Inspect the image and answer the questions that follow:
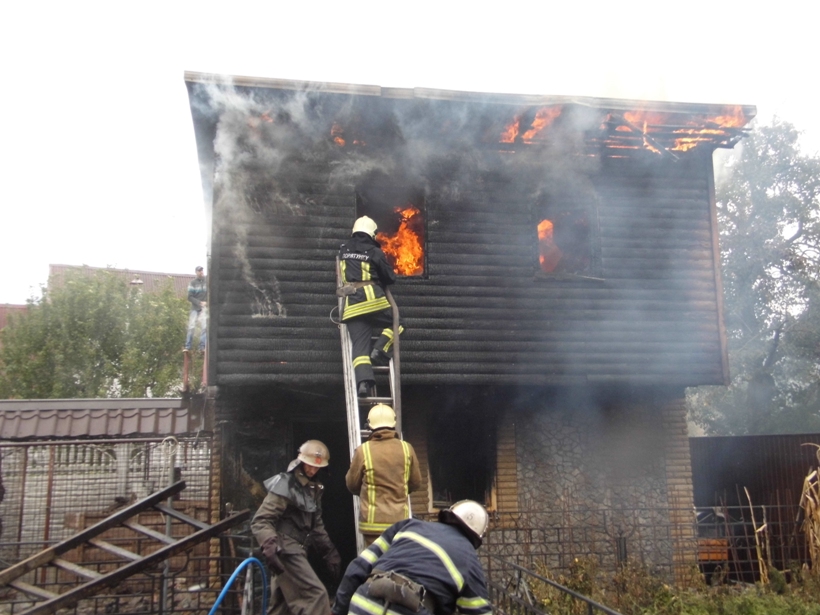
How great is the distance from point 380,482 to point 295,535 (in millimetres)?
1105

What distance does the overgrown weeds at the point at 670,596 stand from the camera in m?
6.68

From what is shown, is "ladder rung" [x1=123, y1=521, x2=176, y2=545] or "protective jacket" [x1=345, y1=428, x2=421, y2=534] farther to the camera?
"ladder rung" [x1=123, y1=521, x2=176, y2=545]

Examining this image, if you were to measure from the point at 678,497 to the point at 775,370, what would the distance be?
14.7 metres

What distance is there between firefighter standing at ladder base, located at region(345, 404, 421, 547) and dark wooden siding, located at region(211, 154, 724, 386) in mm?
2843

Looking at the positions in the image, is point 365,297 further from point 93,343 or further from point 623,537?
point 93,343

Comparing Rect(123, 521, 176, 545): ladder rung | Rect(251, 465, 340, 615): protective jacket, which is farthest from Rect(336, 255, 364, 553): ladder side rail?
Rect(123, 521, 176, 545): ladder rung

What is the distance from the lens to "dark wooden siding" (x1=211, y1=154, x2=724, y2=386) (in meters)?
8.85

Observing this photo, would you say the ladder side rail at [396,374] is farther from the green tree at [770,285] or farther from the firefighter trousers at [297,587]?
the green tree at [770,285]

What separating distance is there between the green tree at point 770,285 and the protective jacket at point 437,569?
20.4 m

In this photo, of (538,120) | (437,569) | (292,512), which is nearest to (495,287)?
(538,120)

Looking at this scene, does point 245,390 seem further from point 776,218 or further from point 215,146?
point 776,218

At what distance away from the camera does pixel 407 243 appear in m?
9.74

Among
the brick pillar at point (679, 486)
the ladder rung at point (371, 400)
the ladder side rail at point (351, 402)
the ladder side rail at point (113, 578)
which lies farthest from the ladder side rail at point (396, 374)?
the brick pillar at point (679, 486)

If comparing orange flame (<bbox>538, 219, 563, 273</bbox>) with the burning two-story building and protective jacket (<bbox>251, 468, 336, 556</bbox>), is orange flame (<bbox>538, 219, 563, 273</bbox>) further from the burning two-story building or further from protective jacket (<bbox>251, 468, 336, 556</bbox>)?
protective jacket (<bbox>251, 468, 336, 556</bbox>)
